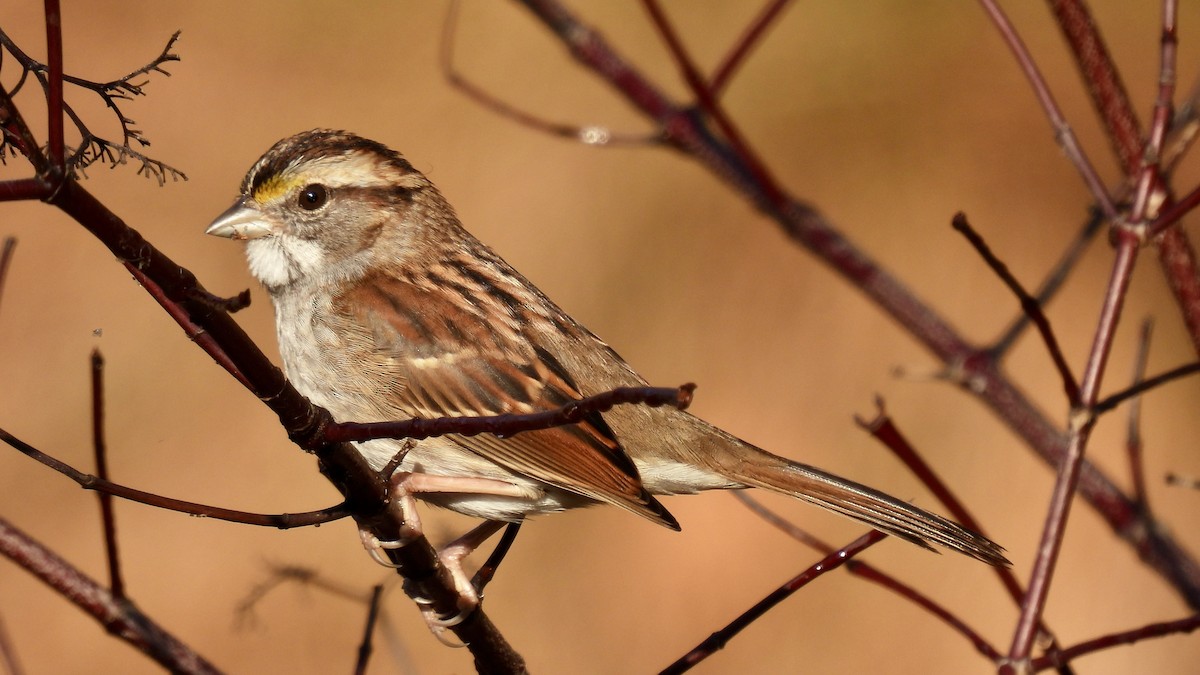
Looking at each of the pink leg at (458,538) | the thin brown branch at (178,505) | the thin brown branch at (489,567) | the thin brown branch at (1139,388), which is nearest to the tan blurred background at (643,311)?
the pink leg at (458,538)

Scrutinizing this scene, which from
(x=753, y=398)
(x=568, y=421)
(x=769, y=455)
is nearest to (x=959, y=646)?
(x=753, y=398)

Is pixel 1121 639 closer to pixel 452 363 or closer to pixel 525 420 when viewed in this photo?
pixel 525 420

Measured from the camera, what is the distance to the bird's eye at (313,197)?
12.1 feet

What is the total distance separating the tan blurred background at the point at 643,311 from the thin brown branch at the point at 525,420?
402cm

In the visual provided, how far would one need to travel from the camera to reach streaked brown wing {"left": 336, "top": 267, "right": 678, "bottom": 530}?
129 inches

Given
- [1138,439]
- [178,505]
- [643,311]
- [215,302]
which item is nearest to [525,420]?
[215,302]

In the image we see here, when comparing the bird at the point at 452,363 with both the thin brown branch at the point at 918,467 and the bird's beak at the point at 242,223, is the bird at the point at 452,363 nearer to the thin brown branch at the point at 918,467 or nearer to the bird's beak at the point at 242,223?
the bird's beak at the point at 242,223

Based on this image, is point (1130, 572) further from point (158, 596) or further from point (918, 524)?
point (158, 596)

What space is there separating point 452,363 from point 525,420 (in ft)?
6.20

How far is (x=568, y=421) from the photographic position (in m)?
1.59

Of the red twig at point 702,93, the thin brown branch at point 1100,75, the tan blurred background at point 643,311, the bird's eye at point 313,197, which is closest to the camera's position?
the thin brown branch at point 1100,75

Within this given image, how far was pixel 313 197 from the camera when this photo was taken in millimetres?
3703

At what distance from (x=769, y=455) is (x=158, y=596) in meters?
3.40

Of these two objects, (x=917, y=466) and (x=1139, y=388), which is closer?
(x=1139, y=388)
